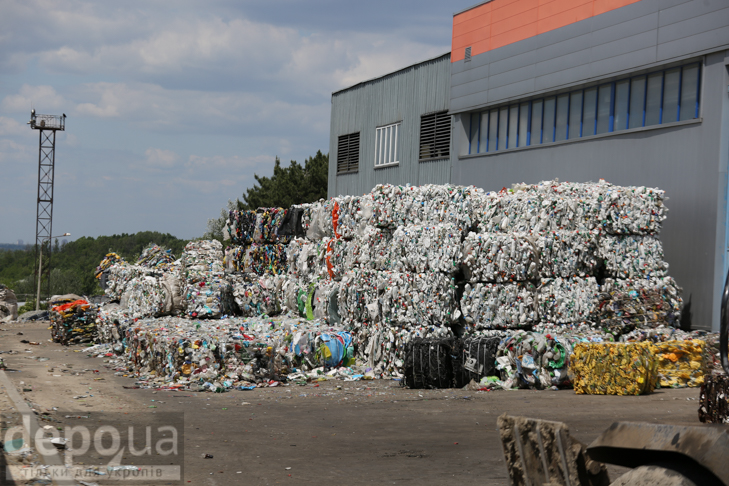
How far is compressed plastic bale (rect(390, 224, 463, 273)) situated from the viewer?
1269 centimetres

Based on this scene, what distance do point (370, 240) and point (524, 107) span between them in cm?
922

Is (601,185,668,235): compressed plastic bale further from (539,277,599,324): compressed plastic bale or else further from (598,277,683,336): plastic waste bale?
(539,277,599,324): compressed plastic bale

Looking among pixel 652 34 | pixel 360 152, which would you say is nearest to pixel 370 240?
pixel 652 34

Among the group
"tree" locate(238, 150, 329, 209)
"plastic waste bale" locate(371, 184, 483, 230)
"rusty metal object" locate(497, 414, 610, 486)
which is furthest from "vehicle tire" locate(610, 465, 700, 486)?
"tree" locate(238, 150, 329, 209)

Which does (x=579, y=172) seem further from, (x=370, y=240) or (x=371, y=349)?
(x=371, y=349)

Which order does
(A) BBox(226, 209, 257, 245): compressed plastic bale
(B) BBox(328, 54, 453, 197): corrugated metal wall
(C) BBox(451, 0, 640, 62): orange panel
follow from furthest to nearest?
(B) BBox(328, 54, 453, 197): corrugated metal wall, (A) BBox(226, 209, 257, 245): compressed plastic bale, (C) BBox(451, 0, 640, 62): orange panel

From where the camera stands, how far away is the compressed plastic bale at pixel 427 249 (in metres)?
12.7

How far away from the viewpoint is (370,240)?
1427cm

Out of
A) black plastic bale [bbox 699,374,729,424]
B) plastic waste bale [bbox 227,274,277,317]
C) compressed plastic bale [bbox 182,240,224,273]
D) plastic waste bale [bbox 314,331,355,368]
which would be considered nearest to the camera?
black plastic bale [bbox 699,374,729,424]

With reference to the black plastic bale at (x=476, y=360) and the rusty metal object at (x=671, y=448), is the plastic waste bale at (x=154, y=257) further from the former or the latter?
the rusty metal object at (x=671, y=448)

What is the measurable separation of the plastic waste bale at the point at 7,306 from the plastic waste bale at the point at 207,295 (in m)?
15.5

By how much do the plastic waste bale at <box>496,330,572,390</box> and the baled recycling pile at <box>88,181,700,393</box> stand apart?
21 mm

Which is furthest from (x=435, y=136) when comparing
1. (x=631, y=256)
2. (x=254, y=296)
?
(x=631, y=256)

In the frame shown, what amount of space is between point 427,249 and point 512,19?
38.0 feet
